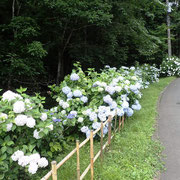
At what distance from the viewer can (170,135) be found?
16.9 ft

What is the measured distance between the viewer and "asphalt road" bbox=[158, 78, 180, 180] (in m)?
3.57

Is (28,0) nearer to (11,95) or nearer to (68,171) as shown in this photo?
(11,95)

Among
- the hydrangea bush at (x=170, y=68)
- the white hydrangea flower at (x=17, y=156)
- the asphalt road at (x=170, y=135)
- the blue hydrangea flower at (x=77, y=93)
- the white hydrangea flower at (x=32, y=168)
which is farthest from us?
the hydrangea bush at (x=170, y=68)

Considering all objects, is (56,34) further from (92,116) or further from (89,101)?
(92,116)

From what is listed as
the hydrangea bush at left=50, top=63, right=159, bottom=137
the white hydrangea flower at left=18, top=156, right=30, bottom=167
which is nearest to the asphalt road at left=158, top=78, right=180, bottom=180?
the hydrangea bush at left=50, top=63, right=159, bottom=137

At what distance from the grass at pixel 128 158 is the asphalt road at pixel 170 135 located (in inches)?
6.1

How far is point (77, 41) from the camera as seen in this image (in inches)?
393

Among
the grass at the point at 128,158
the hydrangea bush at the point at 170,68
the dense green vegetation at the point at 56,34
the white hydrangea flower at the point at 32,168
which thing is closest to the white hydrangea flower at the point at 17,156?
the white hydrangea flower at the point at 32,168

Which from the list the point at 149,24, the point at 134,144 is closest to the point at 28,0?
the point at 134,144

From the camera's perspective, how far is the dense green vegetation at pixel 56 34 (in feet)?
20.4

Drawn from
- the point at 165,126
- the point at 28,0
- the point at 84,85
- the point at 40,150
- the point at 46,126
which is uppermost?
the point at 28,0

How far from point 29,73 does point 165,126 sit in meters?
4.16

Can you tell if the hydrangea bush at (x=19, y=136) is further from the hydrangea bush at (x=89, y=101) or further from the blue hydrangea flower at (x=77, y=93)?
the blue hydrangea flower at (x=77, y=93)

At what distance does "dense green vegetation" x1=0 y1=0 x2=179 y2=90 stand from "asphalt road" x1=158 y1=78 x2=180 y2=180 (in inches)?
140
